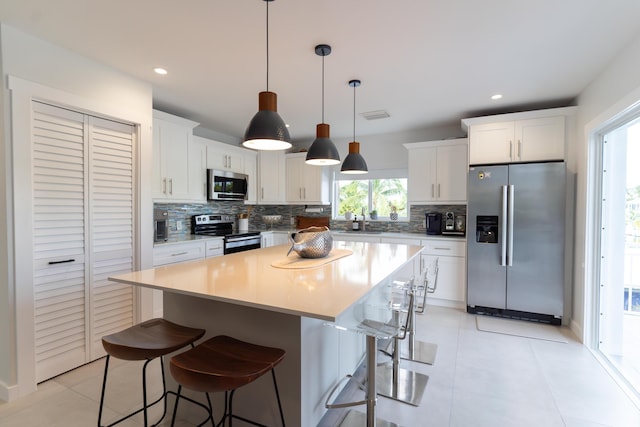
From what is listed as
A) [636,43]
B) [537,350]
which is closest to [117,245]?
[537,350]

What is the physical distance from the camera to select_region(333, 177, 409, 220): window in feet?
16.1

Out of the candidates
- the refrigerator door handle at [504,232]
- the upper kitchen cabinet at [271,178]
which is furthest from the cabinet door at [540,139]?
the upper kitchen cabinet at [271,178]

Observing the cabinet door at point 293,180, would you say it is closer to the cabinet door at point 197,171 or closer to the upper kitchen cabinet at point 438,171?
the cabinet door at point 197,171

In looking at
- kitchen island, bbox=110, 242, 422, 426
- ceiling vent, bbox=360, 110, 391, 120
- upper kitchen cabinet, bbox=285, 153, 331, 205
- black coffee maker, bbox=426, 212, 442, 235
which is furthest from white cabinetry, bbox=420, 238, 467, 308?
kitchen island, bbox=110, 242, 422, 426

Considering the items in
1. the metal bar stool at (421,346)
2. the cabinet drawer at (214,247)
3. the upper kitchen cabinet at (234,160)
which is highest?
the upper kitchen cabinet at (234,160)

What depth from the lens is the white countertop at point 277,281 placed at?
4.07 feet

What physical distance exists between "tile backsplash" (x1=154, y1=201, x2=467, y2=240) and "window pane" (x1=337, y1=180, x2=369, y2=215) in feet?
0.74

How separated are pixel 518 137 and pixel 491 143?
0.90 ft

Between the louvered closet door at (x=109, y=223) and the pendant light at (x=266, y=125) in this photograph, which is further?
the louvered closet door at (x=109, y=223)

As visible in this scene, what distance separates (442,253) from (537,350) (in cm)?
146

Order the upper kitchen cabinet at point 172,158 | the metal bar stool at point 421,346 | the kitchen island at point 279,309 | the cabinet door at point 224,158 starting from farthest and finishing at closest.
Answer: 1. the cabinet door at point 224,158
2. the upper kitchen cabinet at point 172,158
3. the metal bar stool at point 421,346
4. the kitchen island at point 279,309

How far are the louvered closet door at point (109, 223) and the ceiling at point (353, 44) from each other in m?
0.62

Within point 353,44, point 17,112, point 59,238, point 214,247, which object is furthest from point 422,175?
point 17,112

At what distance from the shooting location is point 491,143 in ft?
12.0
